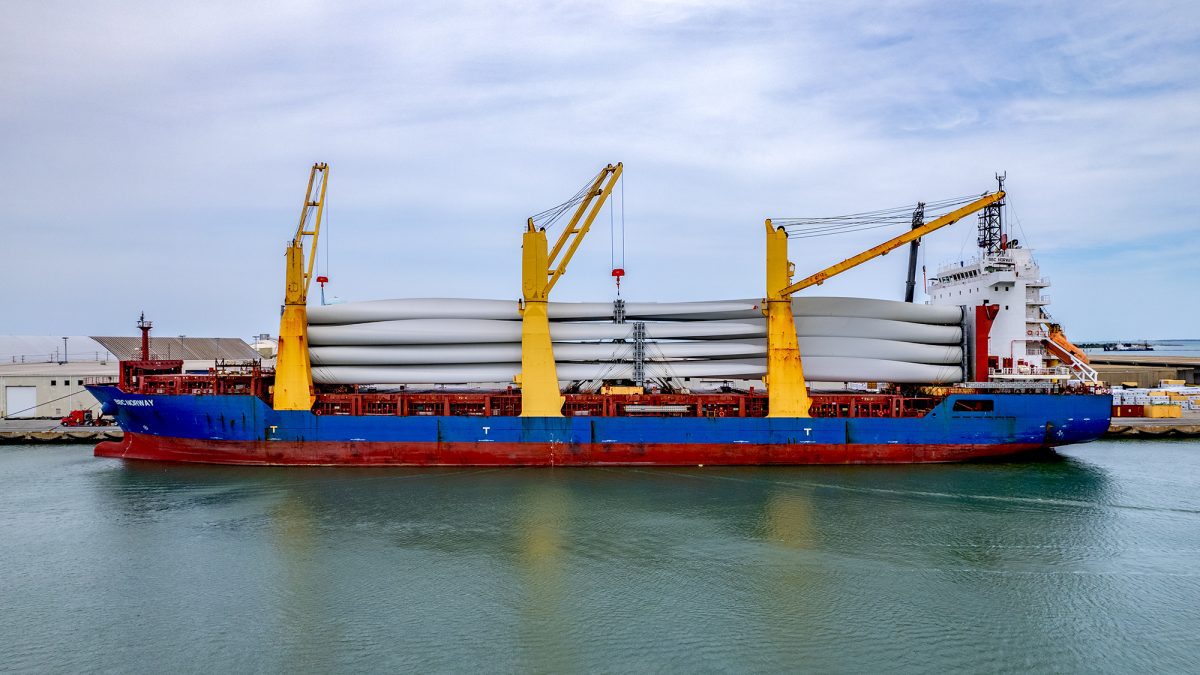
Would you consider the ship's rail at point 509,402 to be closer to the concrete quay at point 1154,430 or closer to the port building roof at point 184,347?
the concrete quay at point 1154,430

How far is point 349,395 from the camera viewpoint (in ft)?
83.7

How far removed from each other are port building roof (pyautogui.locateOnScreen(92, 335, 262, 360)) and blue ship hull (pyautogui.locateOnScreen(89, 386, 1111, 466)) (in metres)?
29.3

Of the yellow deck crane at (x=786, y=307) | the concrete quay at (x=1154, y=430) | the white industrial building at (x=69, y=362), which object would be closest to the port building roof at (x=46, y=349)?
the white industrial building at (x=69, y=362)

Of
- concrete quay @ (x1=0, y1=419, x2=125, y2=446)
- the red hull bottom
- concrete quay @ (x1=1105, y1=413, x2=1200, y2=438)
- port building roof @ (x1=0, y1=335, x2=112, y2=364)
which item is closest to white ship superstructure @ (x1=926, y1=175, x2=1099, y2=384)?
the red hull bottom

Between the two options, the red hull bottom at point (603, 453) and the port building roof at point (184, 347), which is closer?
the red hull bottom at point (603, 453)

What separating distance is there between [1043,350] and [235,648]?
98.1 ft

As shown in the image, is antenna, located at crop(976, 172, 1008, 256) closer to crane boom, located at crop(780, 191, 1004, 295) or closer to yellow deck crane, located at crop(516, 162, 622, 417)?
crane boom, located at crop(780, 191, 1004, 295)

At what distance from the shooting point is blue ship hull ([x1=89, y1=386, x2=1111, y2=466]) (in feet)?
80.4

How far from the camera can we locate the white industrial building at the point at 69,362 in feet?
117

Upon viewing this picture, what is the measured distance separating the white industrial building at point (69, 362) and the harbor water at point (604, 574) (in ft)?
50.9

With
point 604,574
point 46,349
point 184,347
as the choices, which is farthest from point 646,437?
point 46,349

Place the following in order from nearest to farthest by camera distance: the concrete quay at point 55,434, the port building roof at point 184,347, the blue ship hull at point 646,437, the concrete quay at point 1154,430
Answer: the blue ship hull at point 646,437 < the concrete quay at point 55,434 < the concrete quay at point 1154,430 < the port building roof at point 184,347

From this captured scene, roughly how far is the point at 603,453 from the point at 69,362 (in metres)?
42.3

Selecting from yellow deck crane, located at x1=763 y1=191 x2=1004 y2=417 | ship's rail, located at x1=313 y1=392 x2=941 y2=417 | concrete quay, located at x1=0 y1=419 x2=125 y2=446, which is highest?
yellow deck crane, located at x1=763 y1=191 x2=1004 y2=417
